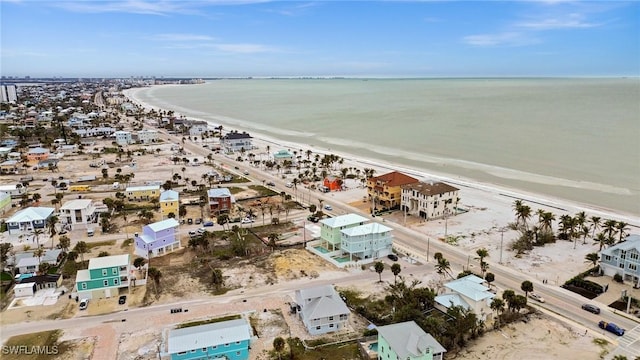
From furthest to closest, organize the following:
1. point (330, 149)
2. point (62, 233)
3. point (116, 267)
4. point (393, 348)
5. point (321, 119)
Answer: point (321, 119), point (330, 149), point (62, 233), point (116, 267), point (393, 348)

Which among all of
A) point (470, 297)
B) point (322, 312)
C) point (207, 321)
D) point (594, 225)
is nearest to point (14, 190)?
point (207, 321)

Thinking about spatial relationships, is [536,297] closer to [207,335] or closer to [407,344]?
[407,344]

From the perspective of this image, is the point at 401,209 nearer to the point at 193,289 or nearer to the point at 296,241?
the point at 296,241

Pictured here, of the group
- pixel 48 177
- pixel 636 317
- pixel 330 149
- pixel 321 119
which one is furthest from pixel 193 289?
pixel 321 119

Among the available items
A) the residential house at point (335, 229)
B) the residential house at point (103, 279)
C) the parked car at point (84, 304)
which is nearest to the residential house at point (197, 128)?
the residential house at point (335, 229)

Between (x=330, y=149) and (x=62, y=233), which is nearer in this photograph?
(x=62, y=233)

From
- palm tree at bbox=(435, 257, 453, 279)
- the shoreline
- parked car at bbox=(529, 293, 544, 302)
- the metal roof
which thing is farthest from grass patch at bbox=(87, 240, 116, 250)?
Answer: the shoreline
